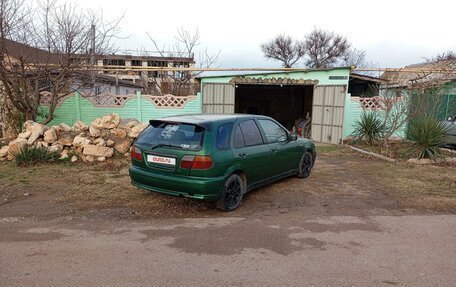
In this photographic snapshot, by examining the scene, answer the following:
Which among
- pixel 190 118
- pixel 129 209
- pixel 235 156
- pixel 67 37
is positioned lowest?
pixel 129 209

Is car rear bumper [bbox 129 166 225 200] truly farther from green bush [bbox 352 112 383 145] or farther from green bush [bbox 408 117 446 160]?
green bush [bbox 352 112 383 145]

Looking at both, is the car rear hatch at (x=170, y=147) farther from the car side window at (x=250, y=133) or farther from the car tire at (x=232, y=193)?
the car side window at (x=250, y=133)

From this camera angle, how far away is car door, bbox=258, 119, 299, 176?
6.00 m

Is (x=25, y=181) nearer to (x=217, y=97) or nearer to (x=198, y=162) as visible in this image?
(x=198, y=162)

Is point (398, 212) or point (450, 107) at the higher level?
point (450, 107)

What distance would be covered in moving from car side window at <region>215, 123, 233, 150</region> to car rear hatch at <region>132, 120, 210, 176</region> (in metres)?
0.19

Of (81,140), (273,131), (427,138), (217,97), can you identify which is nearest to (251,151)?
(273,131)

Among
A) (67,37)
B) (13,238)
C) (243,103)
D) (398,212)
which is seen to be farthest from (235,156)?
(243,103)

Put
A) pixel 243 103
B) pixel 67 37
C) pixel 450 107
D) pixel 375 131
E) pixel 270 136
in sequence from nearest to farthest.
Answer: pixel 270 136 < pixel 67 37 < pixel 375 131 < pixel 450 107 < pixel 243 103

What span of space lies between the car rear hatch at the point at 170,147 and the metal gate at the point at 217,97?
9151mm

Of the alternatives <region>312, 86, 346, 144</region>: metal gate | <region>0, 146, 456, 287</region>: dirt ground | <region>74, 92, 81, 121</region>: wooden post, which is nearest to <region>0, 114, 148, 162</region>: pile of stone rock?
<region>0, 146, 456, 287</region>: dirt ground

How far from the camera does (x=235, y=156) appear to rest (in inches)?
200

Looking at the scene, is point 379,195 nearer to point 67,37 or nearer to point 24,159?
point 24,159

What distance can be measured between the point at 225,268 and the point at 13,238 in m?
2.64
